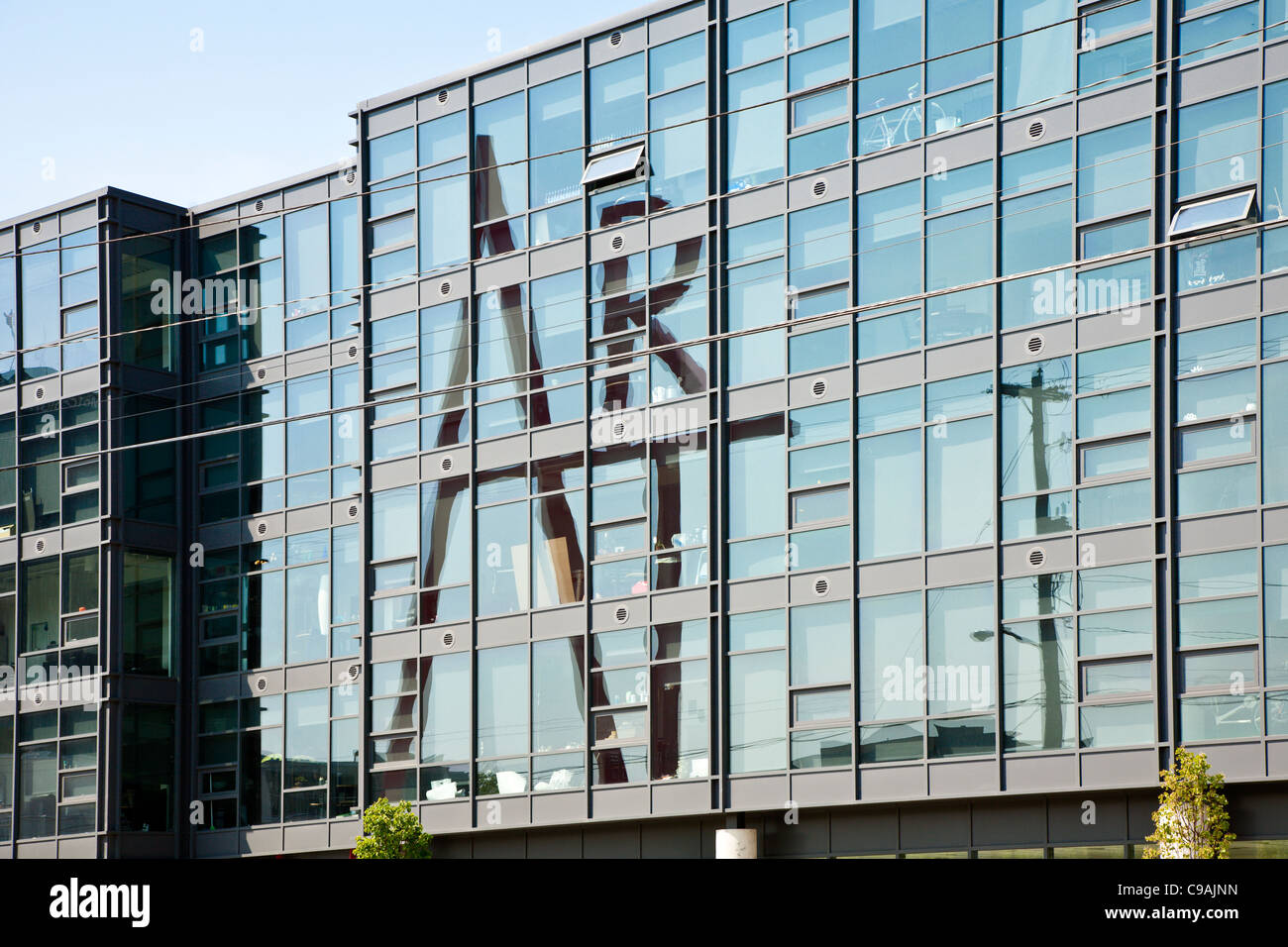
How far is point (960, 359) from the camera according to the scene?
2336 cm

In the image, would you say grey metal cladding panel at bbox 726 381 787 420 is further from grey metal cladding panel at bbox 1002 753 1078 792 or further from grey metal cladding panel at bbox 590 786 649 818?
grey metal cladding panel at bbox 1002 753 1078 792

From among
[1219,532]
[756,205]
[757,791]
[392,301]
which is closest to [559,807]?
[757,791]

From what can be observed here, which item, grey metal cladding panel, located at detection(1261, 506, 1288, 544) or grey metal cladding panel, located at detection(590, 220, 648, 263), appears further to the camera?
grey metal cladding panel, located at detection(590, 220, 648, 263)

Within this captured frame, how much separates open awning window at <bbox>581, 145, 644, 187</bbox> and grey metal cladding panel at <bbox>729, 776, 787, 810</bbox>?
10.1 m

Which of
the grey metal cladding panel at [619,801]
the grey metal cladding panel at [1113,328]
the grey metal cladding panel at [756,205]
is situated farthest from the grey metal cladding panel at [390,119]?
the grey metal cladding panel at [1113,328]

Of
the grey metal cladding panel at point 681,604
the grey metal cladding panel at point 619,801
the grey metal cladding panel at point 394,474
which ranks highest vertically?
the grey metal cladding panel at point 394,474

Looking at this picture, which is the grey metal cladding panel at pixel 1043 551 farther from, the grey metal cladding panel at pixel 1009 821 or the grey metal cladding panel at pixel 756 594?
the grey metal cladding panel at pixel 756 594

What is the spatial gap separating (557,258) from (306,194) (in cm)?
694

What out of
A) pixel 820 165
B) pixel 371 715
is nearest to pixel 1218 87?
pixel 820 165

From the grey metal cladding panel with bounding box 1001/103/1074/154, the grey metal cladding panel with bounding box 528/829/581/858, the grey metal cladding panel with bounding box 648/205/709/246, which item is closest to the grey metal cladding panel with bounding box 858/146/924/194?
the grey metal cladding panel with bounding box 1001/103/1074/154

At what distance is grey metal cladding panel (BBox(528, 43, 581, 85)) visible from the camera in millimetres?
27719

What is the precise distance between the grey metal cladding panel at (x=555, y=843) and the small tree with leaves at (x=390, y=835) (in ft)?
5.84

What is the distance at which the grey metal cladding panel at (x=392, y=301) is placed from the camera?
29.3m

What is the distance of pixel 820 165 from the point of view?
25016 millimetres
